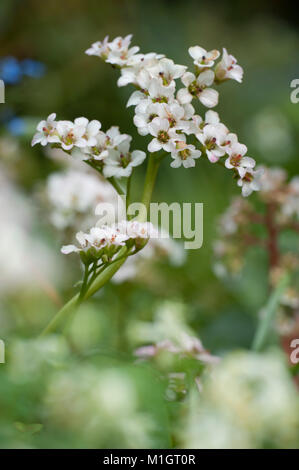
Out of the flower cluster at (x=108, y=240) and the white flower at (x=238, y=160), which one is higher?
the white flower at (x=238, y=160)

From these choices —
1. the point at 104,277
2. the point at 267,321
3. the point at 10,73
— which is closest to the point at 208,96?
the point at 104,277

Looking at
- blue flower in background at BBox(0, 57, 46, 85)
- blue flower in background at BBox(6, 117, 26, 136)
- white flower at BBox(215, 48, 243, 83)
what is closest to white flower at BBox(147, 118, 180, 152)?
white flower at BBox(215, 48, 243, 83)

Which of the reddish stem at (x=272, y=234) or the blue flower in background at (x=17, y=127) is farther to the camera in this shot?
the blue flower in background at (x=17, y=127)

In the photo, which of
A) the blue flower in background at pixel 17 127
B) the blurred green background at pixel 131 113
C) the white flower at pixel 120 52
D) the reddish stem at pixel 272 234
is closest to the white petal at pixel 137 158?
the white flower at pixel 120 52

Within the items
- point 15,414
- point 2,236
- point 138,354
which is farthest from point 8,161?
point 15,414

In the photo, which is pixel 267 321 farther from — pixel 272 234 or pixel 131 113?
pixel 131 113

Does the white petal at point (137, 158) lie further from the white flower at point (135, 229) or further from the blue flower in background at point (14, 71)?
the blue flower in background at point (14, 71)

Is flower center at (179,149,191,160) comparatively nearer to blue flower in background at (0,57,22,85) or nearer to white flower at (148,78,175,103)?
white flower at (148,78,175,103)
